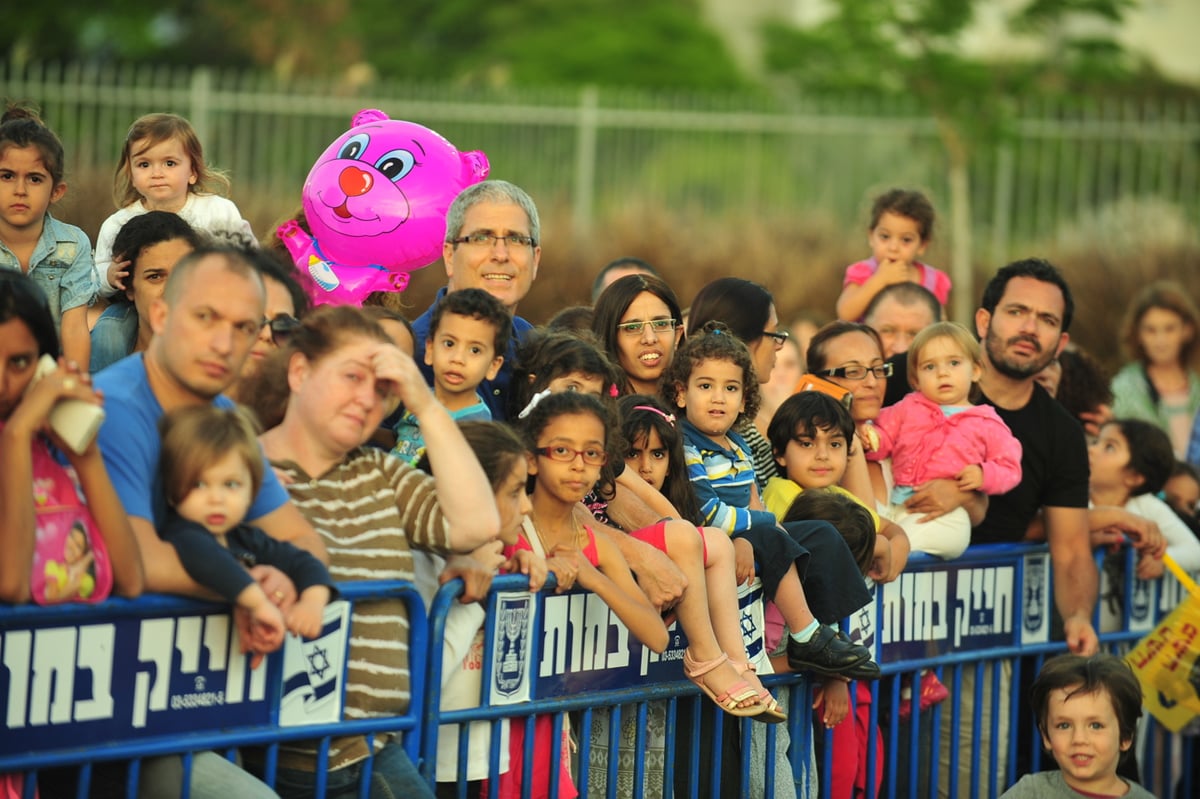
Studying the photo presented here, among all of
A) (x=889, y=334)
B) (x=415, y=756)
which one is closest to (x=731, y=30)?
(x=889, y=334)

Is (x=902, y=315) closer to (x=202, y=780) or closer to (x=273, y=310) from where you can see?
(x=273, y=310)

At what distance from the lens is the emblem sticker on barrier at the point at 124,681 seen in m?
3.86

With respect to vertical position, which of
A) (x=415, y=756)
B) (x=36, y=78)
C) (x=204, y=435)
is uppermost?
(x=36, y=78)

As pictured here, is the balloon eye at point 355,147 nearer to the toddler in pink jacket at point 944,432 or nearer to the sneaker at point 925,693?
the toddler in pink jacket at point 944,432

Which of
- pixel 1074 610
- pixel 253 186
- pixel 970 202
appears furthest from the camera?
pixel 970 202

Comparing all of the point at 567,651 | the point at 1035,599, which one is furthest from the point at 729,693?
the point at 1035,599

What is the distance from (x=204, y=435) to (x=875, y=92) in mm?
15770

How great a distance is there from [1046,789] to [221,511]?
352 centimetres

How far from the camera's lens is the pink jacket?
22.8ft

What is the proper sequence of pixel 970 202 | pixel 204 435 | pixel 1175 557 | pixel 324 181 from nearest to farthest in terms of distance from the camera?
1. pixel 204 435
2. pixel 324 181
3. pixel 1175 557
4. pixel 970 202

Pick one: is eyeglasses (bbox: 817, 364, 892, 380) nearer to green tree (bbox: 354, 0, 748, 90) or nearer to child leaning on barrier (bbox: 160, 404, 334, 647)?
child leaning on barrier (bbox: 160, 404, 334, 647)

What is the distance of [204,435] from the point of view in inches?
166

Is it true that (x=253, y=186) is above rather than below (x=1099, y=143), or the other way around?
below

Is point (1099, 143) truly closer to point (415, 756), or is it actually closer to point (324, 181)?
point (324, 181)
